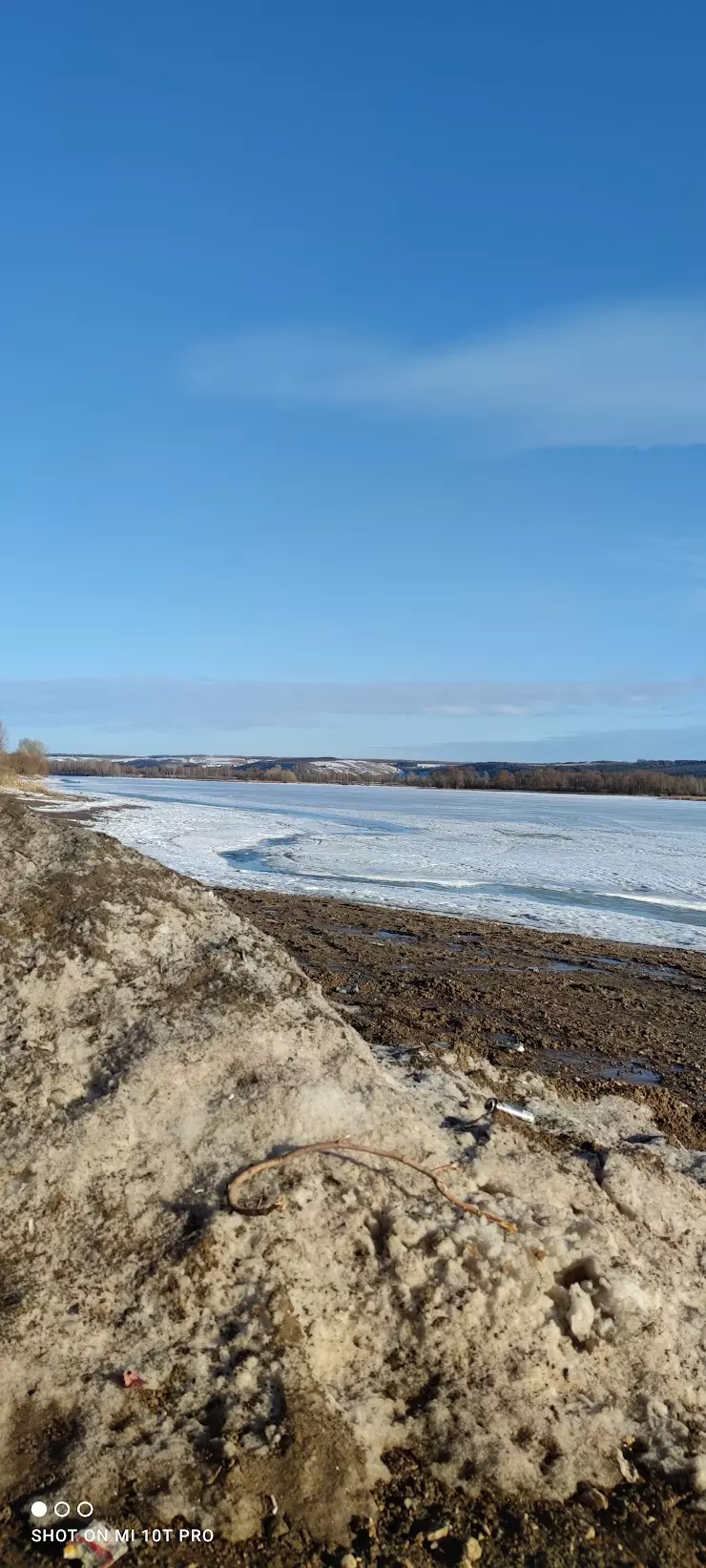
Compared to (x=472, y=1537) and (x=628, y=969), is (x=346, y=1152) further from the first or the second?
(x=628, y=969)

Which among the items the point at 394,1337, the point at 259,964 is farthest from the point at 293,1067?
the point at 394,1337

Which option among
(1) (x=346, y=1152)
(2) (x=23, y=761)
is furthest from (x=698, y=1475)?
(2) (x=23, y=761)

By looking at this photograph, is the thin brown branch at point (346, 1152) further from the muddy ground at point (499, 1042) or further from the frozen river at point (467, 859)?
the frozen river at point (467, 859)

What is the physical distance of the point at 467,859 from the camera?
21.0 metres

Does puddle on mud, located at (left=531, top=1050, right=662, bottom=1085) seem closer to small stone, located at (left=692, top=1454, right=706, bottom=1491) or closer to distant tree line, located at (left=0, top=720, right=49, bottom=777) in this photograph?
small stone, located at (left=692, top=1454, right=706, bottom=1491)

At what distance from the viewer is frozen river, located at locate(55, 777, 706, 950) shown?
14.9 m

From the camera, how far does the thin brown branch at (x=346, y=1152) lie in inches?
137

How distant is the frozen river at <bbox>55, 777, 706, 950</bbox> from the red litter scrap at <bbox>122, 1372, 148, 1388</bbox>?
10796 millimetres

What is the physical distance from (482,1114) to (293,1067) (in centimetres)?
93

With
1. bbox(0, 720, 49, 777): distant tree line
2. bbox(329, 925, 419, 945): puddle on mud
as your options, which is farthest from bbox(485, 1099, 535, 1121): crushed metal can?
bbox(0, 720, 49, 777): distant tree line

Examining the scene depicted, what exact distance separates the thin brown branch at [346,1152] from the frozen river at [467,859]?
32.1 feet

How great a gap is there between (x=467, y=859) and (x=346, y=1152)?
17492mm

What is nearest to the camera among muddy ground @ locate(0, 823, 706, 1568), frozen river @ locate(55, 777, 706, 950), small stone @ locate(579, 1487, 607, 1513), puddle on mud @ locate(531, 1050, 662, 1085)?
muddy ground @ locate(0, 823, 706, 1568)

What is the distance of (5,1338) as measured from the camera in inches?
118
